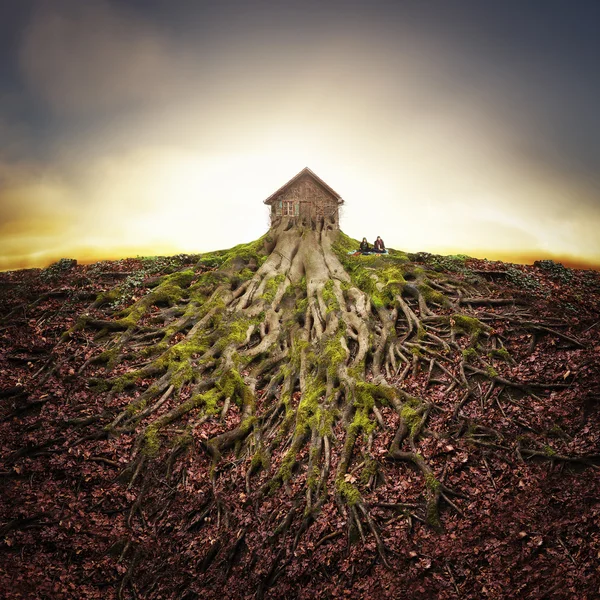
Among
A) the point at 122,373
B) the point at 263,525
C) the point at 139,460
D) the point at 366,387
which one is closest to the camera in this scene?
the point at 263,525

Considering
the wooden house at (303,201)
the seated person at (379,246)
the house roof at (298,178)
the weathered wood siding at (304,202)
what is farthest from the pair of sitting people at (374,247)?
the house roof at (298,178)

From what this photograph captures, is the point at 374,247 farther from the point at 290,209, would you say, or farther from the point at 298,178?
the point at 298,178

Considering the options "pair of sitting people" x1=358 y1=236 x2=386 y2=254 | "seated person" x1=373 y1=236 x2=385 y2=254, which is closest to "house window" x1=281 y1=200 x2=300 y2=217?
"pair of sitting people" x1=358 y1=236 x2=386 y2=254

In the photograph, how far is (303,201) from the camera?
20.1m

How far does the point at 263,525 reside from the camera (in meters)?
8.52

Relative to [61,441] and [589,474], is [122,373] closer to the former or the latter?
[61,441]

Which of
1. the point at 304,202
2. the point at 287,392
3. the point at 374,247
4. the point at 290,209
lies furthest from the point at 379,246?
the point at 287,392

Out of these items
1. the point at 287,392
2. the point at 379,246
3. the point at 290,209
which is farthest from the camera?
the point at 290,209

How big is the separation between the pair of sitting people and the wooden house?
1.92 metres

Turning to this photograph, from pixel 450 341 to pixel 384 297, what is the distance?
313 cm

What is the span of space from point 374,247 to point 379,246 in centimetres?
25

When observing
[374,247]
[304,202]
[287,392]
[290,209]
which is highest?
[304,202]

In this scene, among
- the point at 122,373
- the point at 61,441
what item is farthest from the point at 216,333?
the point at 61,441

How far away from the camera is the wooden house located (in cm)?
1994
